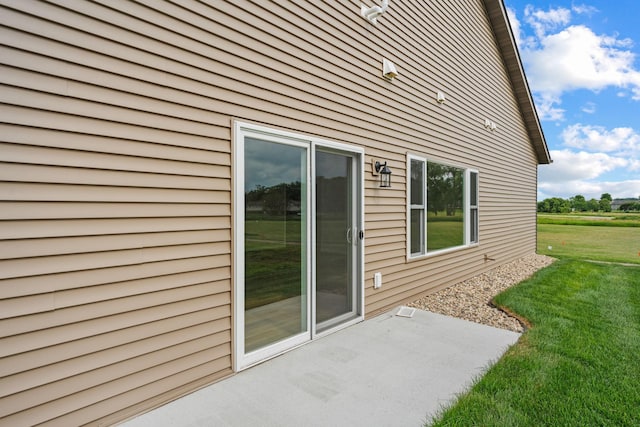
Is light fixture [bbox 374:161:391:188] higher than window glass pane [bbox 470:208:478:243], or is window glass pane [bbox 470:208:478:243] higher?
light fixture [bbox 374:161:391:188]

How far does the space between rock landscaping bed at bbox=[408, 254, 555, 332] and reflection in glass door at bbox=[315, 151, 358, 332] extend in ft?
4.55

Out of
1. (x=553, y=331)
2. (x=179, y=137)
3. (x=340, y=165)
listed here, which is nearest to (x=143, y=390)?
(x=179, y=137)

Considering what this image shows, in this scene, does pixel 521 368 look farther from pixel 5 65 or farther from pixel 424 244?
pixel 5 65

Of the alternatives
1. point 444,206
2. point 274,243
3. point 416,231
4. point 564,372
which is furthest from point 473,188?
point 274,243

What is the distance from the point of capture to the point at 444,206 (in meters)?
5.86

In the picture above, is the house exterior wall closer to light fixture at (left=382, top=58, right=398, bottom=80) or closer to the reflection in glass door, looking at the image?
the reflection in glass door

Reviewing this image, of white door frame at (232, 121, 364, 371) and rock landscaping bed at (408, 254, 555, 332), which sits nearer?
white door frame at (232, 121, 364, 371)

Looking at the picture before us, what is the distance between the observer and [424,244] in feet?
17.0

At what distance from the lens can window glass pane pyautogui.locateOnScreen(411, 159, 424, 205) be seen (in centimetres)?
498

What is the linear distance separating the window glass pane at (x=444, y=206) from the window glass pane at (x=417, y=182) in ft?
0.86

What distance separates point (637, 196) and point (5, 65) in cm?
4419

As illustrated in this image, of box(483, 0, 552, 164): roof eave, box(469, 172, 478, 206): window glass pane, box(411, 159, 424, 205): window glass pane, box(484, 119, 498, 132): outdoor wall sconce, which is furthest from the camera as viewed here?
box(483, 0, 552, 164): roof eave

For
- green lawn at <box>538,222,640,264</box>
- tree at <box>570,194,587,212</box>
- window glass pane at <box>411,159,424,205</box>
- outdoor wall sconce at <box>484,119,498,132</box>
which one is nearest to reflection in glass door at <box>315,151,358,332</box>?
window glass pane at <box>411,159,424,205</box>

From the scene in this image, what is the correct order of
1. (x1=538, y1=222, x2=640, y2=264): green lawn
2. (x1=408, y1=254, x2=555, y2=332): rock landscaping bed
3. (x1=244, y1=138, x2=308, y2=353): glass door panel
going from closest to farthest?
(x1=244, y1=138, x2=308, y2=353): glass door panel
(x1=408, y1=254, x2=555, y2=332): rock landscaping bed
(x1=538, y1=222, x2=640, y2=264): green lawn
